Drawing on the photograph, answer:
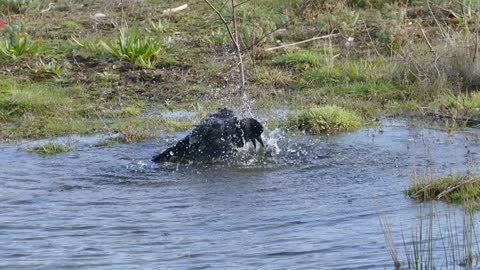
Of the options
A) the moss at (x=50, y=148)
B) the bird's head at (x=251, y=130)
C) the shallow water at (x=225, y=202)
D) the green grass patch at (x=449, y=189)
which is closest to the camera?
the shallow water at (x=225, y=202)

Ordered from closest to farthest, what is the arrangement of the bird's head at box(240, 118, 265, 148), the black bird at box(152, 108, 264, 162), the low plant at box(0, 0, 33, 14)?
the black bird at box(152, 108, 264, 162)
the bird's head at box(240, 118, 265, 148)
the low plant at box(0, 0, 33, 14)

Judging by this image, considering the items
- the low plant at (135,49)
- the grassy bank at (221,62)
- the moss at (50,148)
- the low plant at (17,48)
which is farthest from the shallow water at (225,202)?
the low plant at (17,48)

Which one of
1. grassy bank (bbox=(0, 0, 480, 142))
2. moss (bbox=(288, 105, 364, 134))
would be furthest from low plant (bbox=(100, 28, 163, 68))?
moss (bbox=(288, 105, 364, 134))

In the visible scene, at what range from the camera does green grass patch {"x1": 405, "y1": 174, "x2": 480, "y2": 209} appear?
716 centimetres

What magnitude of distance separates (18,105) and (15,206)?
3.49m

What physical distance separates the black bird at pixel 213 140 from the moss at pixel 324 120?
3.20ft

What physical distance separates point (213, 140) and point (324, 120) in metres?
1.50

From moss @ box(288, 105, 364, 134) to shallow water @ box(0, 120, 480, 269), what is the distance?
20 cm

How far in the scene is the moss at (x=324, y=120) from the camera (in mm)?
9836

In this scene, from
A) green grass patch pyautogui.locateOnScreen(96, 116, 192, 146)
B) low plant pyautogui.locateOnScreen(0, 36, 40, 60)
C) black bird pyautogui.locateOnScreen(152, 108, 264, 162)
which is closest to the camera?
black bird pyautogui.locateOnScreen(152, 108, 264, 162)

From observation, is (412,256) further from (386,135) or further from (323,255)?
(386,135)

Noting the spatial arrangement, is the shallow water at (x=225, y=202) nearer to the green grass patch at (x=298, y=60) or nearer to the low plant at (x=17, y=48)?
the green grass patch at (x=298, y=60)

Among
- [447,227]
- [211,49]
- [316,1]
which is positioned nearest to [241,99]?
[211,49]

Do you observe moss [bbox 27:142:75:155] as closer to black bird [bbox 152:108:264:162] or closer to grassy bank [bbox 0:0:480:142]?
grassy bank [bbox 0:0:480:142]
